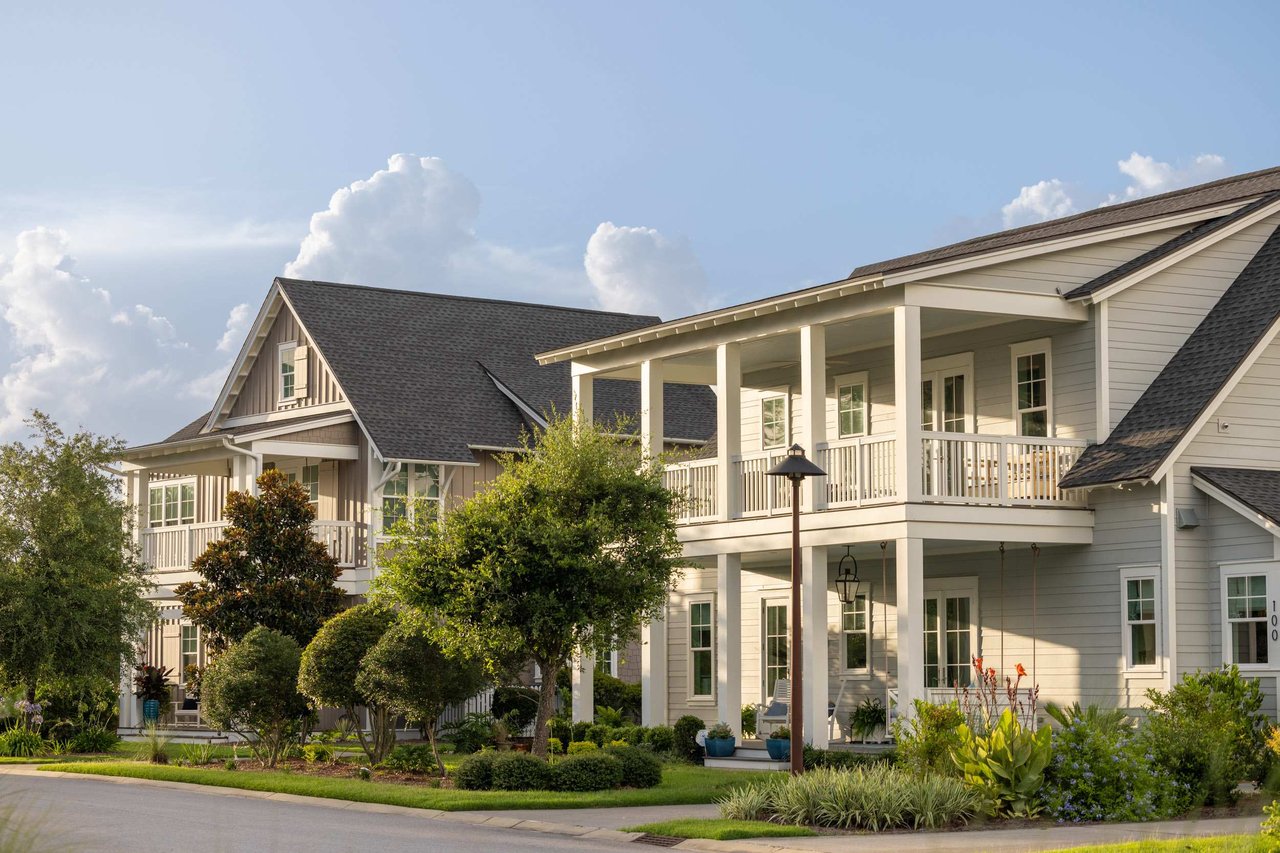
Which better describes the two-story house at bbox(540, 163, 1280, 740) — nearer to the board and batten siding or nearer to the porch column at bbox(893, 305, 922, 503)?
the porch column at bbox(893, 305, 922, 503)

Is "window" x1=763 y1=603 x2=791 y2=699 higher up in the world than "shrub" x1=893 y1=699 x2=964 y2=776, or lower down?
higher up

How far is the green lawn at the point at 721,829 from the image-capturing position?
17094 mm

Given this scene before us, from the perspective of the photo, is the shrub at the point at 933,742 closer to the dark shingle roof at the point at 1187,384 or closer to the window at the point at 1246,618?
the dark shingle roof at the point at 1187,384

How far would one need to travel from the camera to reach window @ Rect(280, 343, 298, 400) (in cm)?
3997

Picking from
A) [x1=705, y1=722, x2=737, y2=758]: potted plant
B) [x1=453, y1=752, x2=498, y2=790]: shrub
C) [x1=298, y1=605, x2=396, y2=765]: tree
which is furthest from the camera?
[x1=705, y1=722, x2=737, y2=758]: potted plant

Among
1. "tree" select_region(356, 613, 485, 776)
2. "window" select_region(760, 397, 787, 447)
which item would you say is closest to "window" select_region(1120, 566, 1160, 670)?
"window" select_region(760, 397, 787, 447)

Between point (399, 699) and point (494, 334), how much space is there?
65.1 ft

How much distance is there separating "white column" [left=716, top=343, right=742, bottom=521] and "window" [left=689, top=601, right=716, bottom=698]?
17.3 ft

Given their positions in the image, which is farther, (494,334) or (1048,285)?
(494,334)

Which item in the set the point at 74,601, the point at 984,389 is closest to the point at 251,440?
the point at 74,601

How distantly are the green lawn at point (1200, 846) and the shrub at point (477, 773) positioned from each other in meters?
9.03

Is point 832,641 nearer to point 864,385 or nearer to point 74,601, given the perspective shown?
point 864,385

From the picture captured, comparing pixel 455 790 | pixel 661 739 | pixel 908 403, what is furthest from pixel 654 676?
pixel 908 403

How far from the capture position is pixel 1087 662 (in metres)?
24.6
